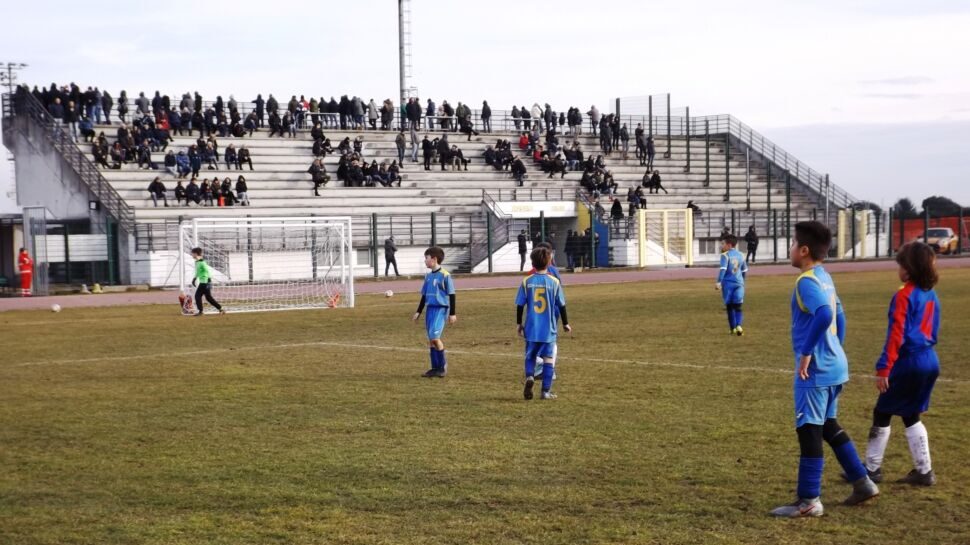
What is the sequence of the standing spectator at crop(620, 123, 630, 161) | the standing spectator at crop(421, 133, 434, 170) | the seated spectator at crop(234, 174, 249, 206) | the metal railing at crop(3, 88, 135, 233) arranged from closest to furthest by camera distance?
the metal railing at crop(3, 88, 135, 233) → the seated spectator at crop(234, 174, 249, 206) → the standing spectator at crop(421, 133, 434, 170) → the standing spectator at crop(620, 123, 630, 161)

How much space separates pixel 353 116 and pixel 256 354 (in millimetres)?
38981

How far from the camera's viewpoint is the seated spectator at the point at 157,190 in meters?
43.4

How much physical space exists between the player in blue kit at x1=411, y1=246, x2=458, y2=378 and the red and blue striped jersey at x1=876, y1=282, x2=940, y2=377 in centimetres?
782

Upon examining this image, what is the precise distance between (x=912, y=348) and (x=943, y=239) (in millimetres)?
58177

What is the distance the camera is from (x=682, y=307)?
27.5m

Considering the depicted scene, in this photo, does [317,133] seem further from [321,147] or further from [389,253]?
[389,253]

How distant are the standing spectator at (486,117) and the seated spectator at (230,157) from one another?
16.0 m

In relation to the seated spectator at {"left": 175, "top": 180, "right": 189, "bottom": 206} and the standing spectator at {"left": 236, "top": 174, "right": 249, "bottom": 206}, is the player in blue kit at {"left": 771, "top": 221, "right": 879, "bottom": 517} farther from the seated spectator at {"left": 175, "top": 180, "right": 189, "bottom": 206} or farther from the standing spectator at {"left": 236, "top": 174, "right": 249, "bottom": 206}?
the standing spectator at {"left": 236, "top": 174, "right": 249, "bottom": 206}

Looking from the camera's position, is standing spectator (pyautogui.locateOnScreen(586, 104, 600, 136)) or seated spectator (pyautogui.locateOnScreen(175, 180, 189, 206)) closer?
seated spectator (pyautogui.locateOnScreen(175, 180, 189, 206))

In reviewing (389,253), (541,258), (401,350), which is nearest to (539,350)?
(541,258)

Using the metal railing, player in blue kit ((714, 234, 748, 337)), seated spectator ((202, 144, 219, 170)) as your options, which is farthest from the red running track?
player in blue kit ((714, 234, 748, 337))

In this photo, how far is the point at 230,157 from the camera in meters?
48.3

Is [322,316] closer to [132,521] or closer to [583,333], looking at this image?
[583,333]

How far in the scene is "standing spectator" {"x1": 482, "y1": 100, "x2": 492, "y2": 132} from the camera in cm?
6009
